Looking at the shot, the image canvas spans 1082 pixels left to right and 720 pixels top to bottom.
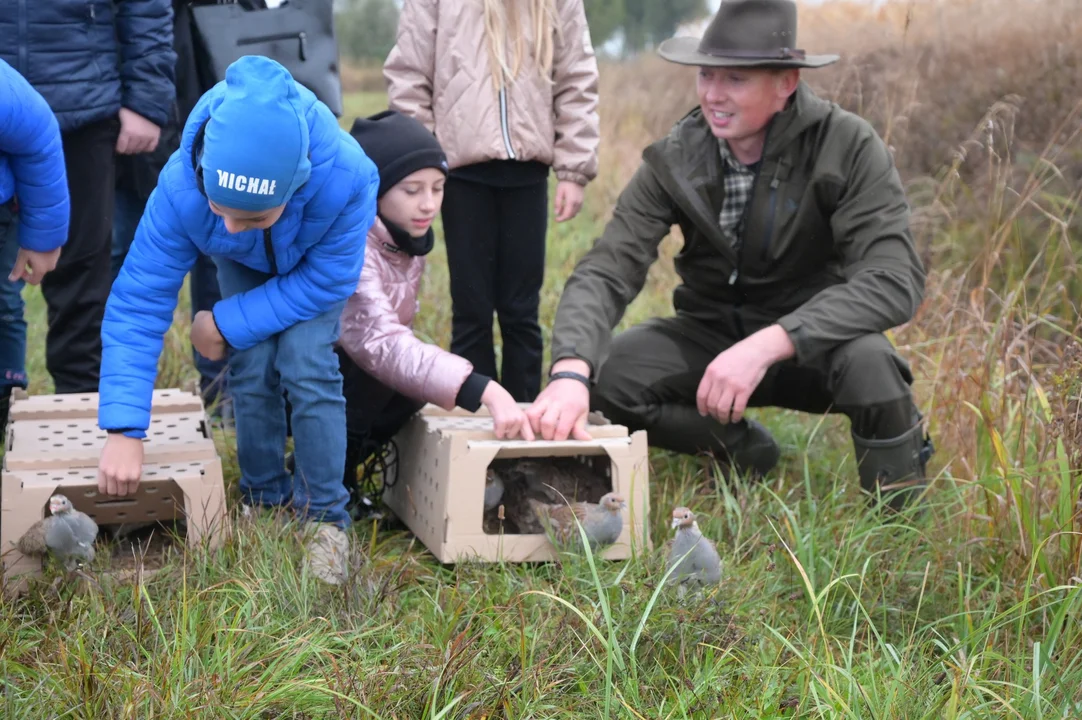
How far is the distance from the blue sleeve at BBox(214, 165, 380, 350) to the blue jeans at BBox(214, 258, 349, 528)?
6 cm

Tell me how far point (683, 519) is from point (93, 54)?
7.61ft

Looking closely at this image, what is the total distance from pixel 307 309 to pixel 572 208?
1.40 meters

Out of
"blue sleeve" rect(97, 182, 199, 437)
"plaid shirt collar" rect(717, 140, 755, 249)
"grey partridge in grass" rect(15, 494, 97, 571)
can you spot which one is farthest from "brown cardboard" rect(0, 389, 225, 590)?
"plaid shirt collar" rect(717, 140, 755, 249)

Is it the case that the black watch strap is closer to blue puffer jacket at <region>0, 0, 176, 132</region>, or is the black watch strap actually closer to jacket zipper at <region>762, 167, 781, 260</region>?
jacket zipper at <region>762, 167, 781, 260</region>

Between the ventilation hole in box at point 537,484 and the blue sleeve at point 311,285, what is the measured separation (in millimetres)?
716

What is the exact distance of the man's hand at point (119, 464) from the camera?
2.78 m

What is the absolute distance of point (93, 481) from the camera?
2.88 metres

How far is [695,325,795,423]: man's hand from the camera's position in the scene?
11.2 ft

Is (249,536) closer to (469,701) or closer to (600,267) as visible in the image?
(469,701)

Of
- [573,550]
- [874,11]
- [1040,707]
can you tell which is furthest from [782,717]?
[874,11]

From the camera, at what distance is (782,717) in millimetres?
2225

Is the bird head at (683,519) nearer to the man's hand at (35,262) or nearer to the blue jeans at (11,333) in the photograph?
the man's hand at (35,262)

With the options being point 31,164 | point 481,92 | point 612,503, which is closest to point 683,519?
point 612,503

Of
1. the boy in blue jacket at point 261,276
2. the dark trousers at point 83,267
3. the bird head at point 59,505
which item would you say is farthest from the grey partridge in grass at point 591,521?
the dark trousers at point 83,267
